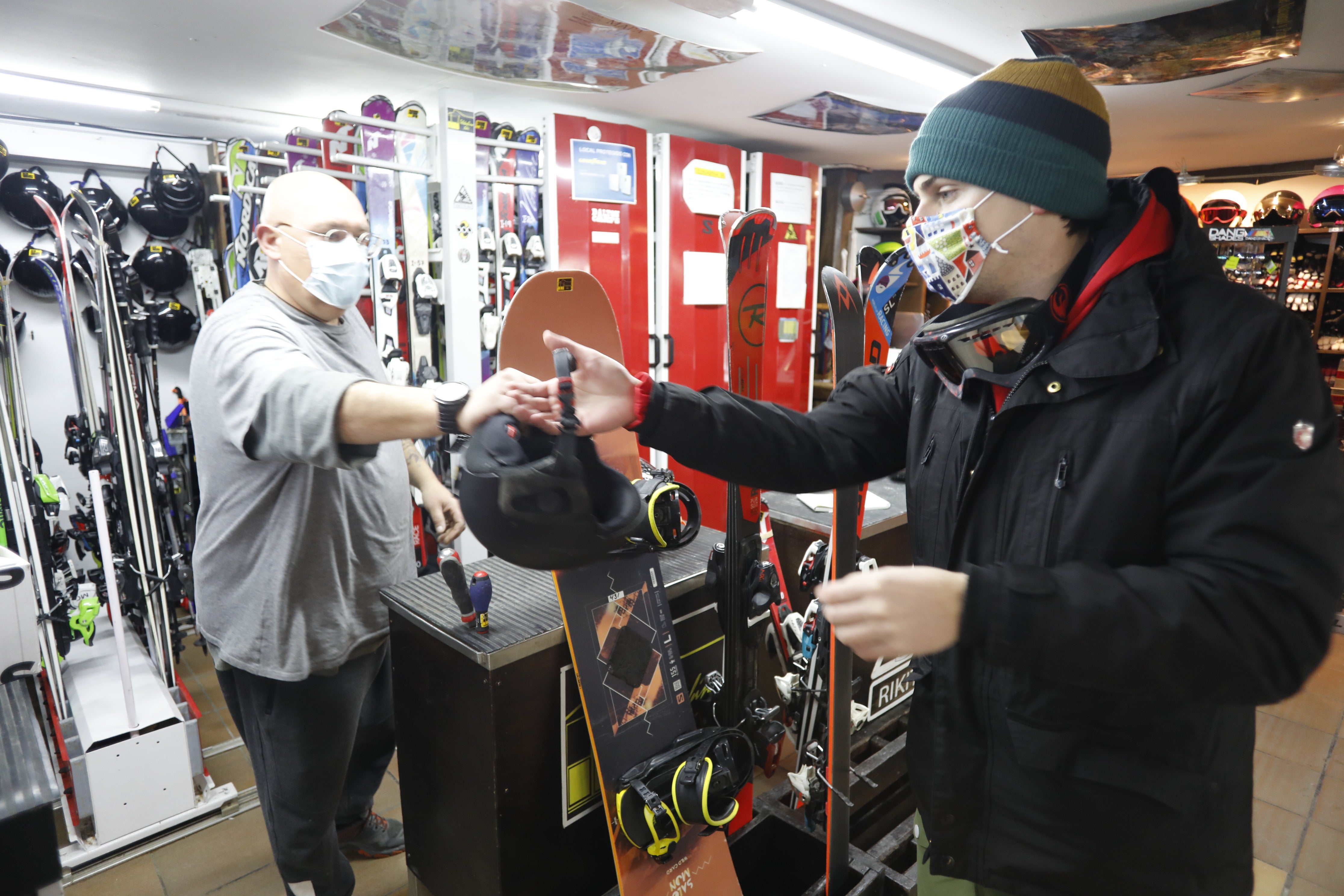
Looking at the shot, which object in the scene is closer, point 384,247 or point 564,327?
point 564,327

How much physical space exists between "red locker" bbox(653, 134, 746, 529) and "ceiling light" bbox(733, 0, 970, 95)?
1.65 metres

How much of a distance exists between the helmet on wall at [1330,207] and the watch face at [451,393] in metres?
8.37

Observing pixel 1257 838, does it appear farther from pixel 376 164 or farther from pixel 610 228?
pixel 610 228

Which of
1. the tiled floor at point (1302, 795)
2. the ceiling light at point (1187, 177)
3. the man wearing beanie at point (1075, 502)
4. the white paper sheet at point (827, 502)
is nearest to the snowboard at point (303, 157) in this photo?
the white paper sheet at point (827, 502)

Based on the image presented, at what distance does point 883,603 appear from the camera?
815mm

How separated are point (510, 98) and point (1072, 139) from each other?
3.69 meters

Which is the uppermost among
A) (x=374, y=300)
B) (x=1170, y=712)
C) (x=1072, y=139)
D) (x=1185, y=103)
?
(x=1185, y=103)

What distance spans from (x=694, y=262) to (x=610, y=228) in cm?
77

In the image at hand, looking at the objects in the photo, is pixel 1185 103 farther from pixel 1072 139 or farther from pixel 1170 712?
pixel 1170 712

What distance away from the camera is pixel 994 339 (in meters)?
1.04

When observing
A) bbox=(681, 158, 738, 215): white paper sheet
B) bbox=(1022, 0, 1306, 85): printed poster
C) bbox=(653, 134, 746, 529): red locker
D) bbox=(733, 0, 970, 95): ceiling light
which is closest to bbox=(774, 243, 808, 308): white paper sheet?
bbox=(653, 134, 746, 529): red locker

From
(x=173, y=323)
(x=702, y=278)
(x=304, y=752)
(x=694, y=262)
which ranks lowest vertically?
(x=304, y=752)

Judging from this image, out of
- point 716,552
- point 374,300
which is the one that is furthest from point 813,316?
point 716,552

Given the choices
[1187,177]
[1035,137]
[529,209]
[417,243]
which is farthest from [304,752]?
[1187,177]
